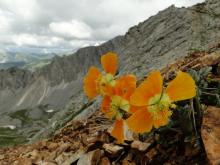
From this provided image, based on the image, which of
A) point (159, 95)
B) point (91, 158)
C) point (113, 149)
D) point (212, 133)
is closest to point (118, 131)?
point (159, 95)

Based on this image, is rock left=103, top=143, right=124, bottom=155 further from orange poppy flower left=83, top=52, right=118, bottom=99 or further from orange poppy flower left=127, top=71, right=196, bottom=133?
orange poppy flower left=127, top=71, right=196, bottom=133

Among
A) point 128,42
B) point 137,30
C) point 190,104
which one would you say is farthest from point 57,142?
point 137,30

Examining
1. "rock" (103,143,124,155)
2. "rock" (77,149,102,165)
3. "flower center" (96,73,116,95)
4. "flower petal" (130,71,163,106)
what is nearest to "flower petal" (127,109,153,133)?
"flower petal" (130,71,163,106)

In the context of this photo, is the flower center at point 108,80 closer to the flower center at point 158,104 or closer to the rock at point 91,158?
the flower center at point 158,104

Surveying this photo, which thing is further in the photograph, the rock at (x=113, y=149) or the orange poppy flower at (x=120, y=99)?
the rock at (x=113, y=149)

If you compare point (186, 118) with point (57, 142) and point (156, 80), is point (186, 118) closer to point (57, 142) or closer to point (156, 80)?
point (156, 80)

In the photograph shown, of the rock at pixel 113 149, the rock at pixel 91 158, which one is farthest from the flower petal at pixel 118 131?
the rock at pixel 91 158
